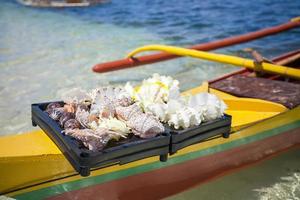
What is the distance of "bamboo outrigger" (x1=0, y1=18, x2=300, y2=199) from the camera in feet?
6.95

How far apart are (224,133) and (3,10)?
515 inches

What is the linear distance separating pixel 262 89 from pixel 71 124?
1800 mm

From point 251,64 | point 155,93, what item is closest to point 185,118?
point 155,93

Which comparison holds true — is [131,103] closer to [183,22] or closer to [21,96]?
[21,96]

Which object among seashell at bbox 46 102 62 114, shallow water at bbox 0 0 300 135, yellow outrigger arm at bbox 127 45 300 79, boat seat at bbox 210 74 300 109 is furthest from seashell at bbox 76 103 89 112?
shallow water at bbox 0 0 300 135

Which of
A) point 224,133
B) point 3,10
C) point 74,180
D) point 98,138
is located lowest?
point 3,10

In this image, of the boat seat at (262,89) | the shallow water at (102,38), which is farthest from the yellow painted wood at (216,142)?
the shallow water at (102,38)

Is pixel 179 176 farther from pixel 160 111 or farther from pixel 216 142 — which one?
pixel 160 111

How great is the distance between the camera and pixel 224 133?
8.16 feet

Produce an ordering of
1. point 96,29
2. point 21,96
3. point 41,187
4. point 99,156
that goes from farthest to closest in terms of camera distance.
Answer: point 96,29 < point 21,96 < point 41,187 < point 99,156

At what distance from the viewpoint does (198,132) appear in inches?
90.9

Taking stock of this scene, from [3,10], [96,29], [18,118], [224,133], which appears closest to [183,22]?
[96,29]

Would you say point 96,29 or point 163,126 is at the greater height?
point 163,126

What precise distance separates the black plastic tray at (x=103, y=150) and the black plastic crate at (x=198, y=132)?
5 centimetres
